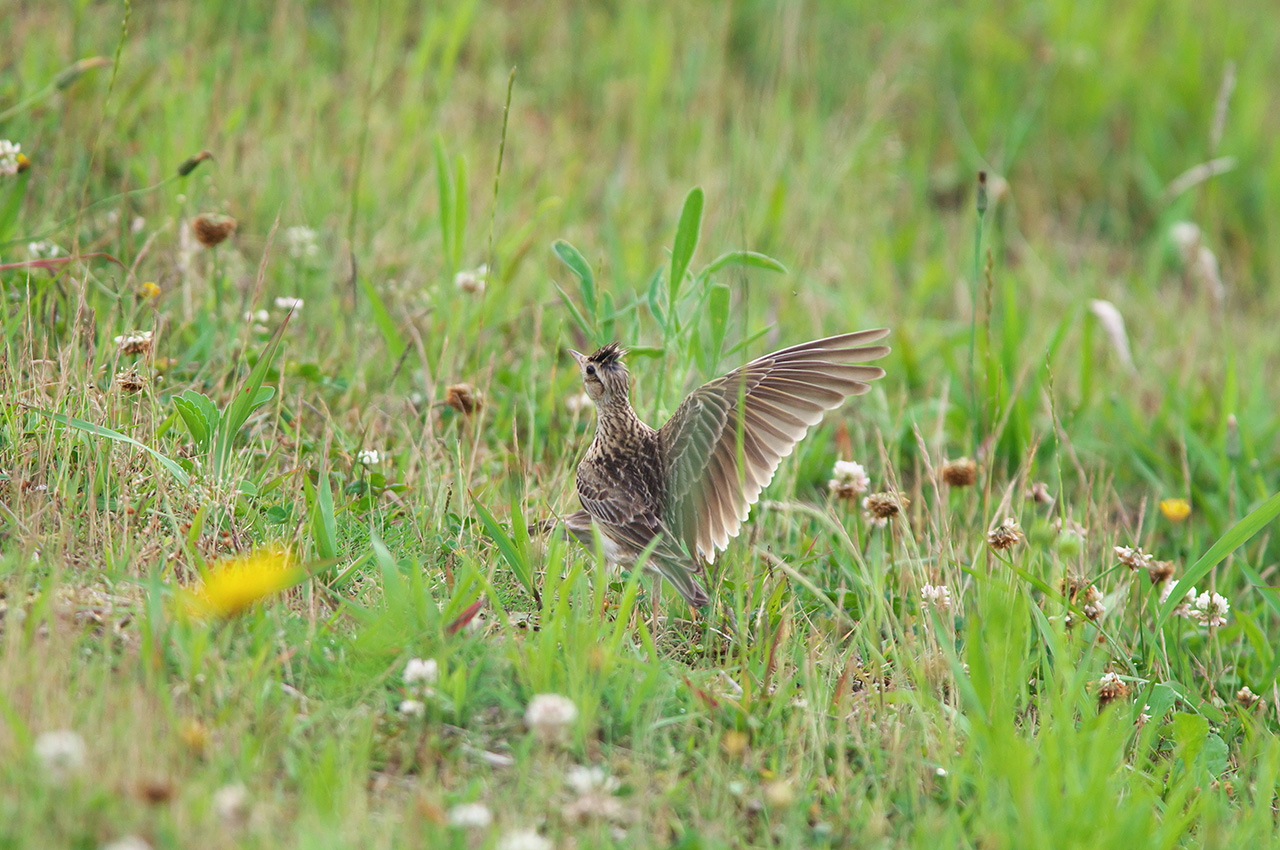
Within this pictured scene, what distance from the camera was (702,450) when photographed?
360 centimetres

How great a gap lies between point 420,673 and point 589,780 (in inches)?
18.7

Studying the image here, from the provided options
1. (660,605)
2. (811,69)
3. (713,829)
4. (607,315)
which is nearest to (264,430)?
(607,315)

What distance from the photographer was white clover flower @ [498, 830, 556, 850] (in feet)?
7.13

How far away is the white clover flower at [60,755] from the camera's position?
202 cm

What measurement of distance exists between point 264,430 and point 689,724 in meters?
1.92

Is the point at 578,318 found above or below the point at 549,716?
above

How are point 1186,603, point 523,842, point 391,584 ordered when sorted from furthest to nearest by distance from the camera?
point 1186,603 < point 391,584 < point 523,842

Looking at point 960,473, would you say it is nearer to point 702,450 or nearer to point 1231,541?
point 1231,541

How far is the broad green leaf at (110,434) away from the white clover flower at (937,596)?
7.19 feet

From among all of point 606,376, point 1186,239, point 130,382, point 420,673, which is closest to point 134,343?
point 130,382

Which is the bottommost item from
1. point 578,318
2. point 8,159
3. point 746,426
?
point 746,426

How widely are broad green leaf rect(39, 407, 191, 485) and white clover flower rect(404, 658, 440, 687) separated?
1.02 meters

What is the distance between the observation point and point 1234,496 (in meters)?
4.57

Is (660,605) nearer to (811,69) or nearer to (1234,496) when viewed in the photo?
(1234,496)
